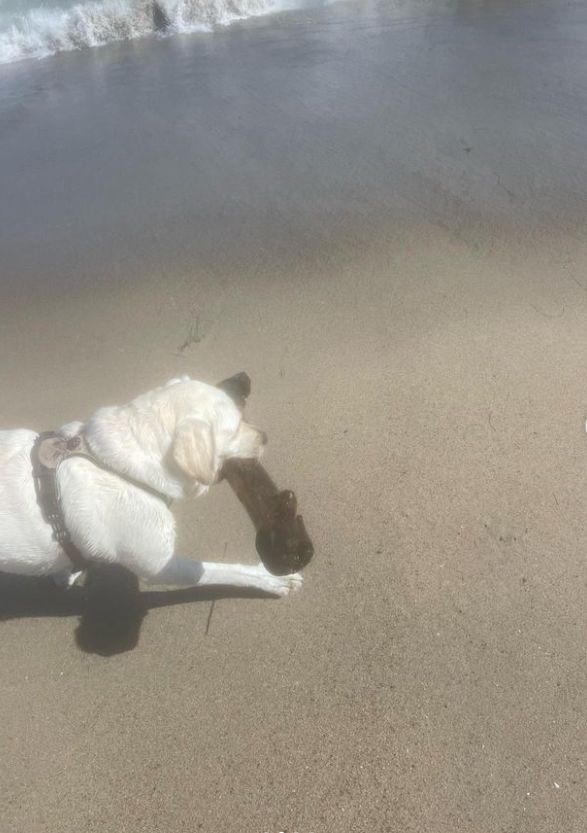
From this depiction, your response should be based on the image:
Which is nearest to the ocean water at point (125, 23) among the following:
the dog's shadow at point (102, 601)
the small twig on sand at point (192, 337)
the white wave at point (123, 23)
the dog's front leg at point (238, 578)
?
→ the white wave at point (123, 23)

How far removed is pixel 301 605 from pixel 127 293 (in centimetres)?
369

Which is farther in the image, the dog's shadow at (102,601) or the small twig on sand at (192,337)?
the small twig on sand at (192,337)

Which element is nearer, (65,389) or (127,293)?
(65,389)

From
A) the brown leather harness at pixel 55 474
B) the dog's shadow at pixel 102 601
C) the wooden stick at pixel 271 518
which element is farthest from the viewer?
the dog's shadow at pixel 102 601

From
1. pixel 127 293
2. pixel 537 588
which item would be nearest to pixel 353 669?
pixel 537 588

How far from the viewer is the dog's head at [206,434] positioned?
2.91m

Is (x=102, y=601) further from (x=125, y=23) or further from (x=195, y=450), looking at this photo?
(x=125, y=23)

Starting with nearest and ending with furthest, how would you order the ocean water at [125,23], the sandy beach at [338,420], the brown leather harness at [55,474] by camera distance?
the sandy beach at [338,420], the brown leather harness at [55,474], the ocean water at [125,23]

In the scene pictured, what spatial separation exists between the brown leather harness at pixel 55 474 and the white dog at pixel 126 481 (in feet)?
0.07

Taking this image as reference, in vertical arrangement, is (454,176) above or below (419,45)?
below

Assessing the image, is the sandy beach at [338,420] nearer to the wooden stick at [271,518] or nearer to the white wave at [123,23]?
the wooden stick at [271,518]

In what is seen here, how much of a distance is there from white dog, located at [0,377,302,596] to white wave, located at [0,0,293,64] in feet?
43.9

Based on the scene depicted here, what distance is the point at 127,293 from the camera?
19.3ft

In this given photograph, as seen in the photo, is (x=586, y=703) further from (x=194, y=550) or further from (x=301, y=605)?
(x=194, y=550)
